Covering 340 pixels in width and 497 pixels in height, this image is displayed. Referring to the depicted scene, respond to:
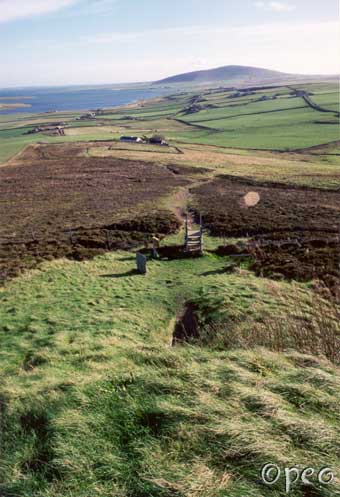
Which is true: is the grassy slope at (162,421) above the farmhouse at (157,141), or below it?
below

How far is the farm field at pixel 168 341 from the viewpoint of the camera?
4836 mm

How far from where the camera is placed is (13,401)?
22.2 feet

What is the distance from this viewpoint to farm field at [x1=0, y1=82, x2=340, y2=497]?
484 cm

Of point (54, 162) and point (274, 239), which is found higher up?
point (54, 162)

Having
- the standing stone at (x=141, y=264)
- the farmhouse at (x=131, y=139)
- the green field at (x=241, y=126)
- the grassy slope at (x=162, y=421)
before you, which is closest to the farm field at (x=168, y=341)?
the grassy slope at (x=162, y=421)

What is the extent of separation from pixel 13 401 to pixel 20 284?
48.3 feet

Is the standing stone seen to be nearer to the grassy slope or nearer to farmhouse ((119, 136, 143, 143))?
the grassy slope

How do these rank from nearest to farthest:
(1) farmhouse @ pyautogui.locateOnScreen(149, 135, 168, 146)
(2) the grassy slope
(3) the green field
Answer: (2) the grassy slope → (3) the green field → (1) farmhouse @ pyautogui.locateOnScreen(149, 135, 168, 146)

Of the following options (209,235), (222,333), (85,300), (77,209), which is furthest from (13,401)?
(77,209)

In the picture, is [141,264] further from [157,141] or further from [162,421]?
[157,141]

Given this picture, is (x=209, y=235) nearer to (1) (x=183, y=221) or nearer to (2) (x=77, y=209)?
(1) (x=183, y=221)

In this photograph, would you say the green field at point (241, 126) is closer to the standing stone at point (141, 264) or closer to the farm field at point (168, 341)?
the farm field at point (168, 341)

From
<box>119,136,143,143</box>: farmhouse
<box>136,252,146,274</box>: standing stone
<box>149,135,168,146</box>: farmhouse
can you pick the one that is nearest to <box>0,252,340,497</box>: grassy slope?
<box>136,252,146,274</box>: standing stone

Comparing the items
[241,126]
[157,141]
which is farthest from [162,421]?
[241,126]
